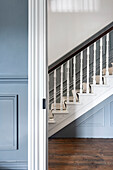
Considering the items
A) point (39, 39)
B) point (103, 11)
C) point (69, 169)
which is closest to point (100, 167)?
point (69, 169)

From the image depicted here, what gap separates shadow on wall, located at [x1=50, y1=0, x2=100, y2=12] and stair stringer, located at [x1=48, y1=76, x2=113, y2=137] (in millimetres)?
2129

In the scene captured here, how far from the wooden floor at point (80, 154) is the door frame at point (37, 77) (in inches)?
45.7

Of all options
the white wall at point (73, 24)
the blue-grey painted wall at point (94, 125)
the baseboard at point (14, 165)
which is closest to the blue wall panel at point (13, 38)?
the baseboard at point (14, 165)

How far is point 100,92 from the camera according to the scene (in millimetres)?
3611

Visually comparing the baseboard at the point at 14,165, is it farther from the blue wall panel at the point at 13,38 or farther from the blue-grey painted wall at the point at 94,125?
the blue-grey painted wall at the point at 94,125

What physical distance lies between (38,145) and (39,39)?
856 mm

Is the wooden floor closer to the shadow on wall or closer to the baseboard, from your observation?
the baseboard

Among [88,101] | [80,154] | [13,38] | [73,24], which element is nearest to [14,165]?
[13,38]

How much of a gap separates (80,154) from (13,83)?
188cm

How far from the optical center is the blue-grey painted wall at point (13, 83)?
1.61m

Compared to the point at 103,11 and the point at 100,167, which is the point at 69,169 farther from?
the point at 103,11

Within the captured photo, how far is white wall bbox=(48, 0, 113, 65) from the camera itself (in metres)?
4.76

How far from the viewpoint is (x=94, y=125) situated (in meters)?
3.87

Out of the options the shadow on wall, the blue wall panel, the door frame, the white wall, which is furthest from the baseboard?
the shadow on wall
